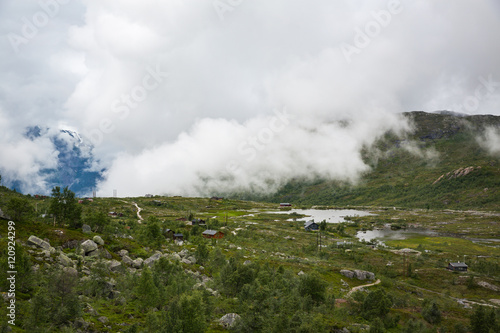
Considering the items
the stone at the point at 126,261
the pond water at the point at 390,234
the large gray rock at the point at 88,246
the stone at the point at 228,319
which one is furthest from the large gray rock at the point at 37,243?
the pond water at the point at 390,234

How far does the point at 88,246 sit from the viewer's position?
146 ft

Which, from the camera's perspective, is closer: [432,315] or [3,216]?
[3,216]

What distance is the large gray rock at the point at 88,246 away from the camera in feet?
145

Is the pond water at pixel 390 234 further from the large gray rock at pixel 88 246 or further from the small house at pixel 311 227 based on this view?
the large gray rock at pixel 88 246

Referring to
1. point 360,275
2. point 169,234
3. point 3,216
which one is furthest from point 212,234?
point 3,216

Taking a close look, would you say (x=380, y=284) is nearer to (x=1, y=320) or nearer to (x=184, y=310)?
(x=184, y=310)

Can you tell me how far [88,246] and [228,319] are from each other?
2726cm

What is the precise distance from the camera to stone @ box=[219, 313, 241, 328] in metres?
32.5

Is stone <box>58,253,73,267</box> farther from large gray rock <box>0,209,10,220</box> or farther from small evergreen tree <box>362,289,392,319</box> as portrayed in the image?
small evergreen tree <box>362,289,392,319</box>

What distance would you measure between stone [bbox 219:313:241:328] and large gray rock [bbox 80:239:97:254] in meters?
25.9

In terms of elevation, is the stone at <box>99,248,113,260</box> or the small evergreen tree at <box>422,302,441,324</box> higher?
the stone at <box>99,248,113,260</box>

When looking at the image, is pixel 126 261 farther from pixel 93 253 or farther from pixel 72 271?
pixel 72 271

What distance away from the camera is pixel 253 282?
4266 cm

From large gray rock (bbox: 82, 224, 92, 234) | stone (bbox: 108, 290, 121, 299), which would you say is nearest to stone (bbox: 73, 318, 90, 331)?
stone (bbox: 108, 290, 121, 299)
